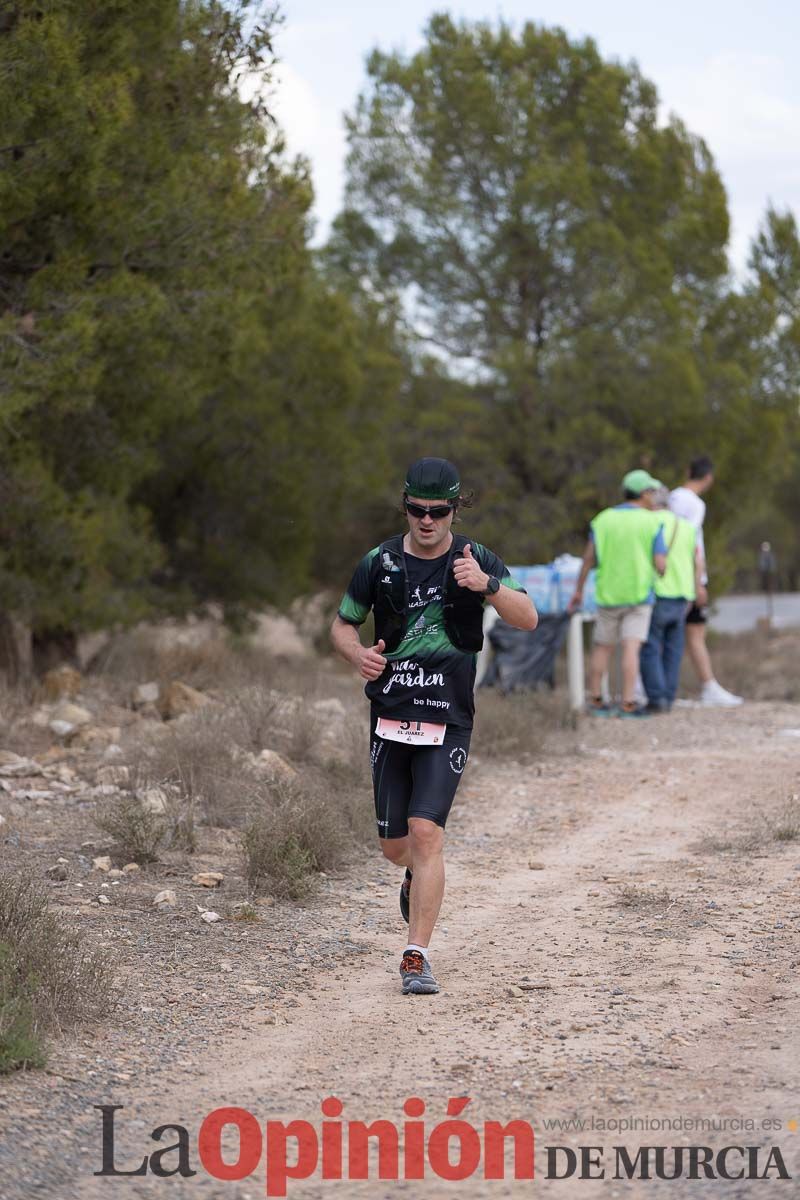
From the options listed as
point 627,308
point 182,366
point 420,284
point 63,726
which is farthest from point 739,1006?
point 420,284

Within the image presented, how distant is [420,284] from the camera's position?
20375 mm

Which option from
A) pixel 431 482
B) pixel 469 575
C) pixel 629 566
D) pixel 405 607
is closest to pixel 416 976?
pixel 405 607

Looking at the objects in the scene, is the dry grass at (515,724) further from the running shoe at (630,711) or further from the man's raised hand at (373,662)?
the man's raised hand at (373,662)

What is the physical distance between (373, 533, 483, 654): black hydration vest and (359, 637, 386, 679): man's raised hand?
5 centimetres

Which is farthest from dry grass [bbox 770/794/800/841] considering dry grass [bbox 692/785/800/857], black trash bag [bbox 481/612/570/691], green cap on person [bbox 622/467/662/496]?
black trash bag [bbox 481/612/570/691]

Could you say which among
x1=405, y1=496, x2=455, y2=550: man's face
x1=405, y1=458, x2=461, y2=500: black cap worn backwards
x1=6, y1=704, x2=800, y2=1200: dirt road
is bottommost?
x1=6, y1=704, x2=800, y2=1200: dirt road

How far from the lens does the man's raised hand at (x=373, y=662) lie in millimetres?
5961

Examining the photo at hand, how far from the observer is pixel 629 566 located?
523 inches

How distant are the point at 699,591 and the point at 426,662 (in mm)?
8405

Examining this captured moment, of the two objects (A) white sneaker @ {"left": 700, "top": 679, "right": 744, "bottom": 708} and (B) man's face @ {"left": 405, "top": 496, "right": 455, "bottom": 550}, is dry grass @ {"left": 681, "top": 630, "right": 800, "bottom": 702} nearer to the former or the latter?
(A) white sneaker @ {"left": 700, "top": 679, "right": 744, "bottom": 708}

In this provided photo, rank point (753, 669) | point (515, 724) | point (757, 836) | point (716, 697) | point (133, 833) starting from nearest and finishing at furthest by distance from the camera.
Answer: point (133, 833) → point (757, 836) → point (515, 724) → point (716, 697) → point (753, 669)

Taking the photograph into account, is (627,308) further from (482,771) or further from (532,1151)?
(532,1151)

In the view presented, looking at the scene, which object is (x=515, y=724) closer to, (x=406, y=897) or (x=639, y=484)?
(x=639, y=484)

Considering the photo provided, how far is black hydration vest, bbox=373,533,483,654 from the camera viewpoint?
19.8 feet
